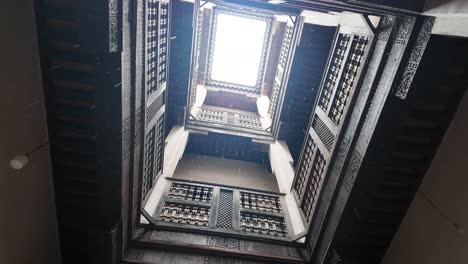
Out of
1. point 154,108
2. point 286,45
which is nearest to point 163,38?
point 154,108

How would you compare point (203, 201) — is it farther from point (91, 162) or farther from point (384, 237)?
point (384, 237)

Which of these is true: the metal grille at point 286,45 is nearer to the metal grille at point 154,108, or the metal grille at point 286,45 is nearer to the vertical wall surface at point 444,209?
the metal grille at point 154,108

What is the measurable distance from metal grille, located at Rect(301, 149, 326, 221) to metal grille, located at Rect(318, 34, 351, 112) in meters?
0.93

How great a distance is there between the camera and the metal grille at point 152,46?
375 centimetres

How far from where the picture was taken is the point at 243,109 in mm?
10977

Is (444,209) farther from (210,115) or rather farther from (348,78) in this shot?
(210,115)

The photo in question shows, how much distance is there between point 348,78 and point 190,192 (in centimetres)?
382

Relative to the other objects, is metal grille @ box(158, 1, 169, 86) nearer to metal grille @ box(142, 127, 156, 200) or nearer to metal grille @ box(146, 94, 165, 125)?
metal grille @ box(146, 94, 165, 125)

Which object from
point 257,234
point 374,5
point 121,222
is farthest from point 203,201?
point 374,5

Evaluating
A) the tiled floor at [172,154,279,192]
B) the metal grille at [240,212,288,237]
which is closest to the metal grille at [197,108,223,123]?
the tiled floor at [172,154,279,192]

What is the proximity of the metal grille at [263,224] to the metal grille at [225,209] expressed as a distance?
0.25 metres

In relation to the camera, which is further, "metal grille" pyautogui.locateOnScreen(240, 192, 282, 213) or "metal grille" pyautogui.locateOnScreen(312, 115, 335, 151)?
"metal grille" pyautogui.locateOnScreen(240, 192, 282, 213)

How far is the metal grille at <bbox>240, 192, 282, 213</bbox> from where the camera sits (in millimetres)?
5586

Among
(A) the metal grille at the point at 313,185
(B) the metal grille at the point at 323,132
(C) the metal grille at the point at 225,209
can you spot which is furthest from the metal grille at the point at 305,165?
A: (C) the metal grille at the point at 225,209
